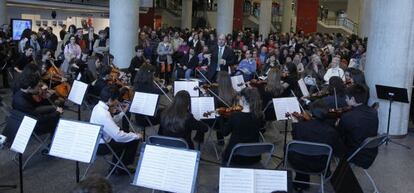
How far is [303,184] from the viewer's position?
20.3 ft

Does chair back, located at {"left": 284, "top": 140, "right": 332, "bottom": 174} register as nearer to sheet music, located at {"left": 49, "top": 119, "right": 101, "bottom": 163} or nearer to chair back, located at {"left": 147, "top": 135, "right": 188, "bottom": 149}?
chair back, located at {"left": 147, "top": 135, "right": 188, "bottom": 149}

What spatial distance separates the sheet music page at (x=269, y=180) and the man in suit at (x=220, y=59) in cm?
799

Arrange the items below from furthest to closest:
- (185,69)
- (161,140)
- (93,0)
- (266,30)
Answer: (266,30) → (93,0) → (185,69) → (161,140)

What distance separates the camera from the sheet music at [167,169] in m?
4.07

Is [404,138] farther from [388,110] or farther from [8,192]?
[8,192]

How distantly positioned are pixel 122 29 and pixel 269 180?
10.3 metres

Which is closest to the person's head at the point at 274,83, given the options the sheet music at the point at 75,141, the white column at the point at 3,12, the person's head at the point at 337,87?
the person's head at the point at 337,87

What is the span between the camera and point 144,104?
7121 millimetres

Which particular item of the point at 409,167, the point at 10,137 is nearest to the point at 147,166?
the point at 10,137

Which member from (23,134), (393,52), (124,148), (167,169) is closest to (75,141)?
(23,134)

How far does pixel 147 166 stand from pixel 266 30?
82.4 ft

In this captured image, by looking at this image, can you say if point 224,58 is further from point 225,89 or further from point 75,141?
point 75,141

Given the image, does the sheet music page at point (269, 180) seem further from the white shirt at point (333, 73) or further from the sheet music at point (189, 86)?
the white shirt at point (333, 73)

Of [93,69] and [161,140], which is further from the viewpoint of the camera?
[93,69]
